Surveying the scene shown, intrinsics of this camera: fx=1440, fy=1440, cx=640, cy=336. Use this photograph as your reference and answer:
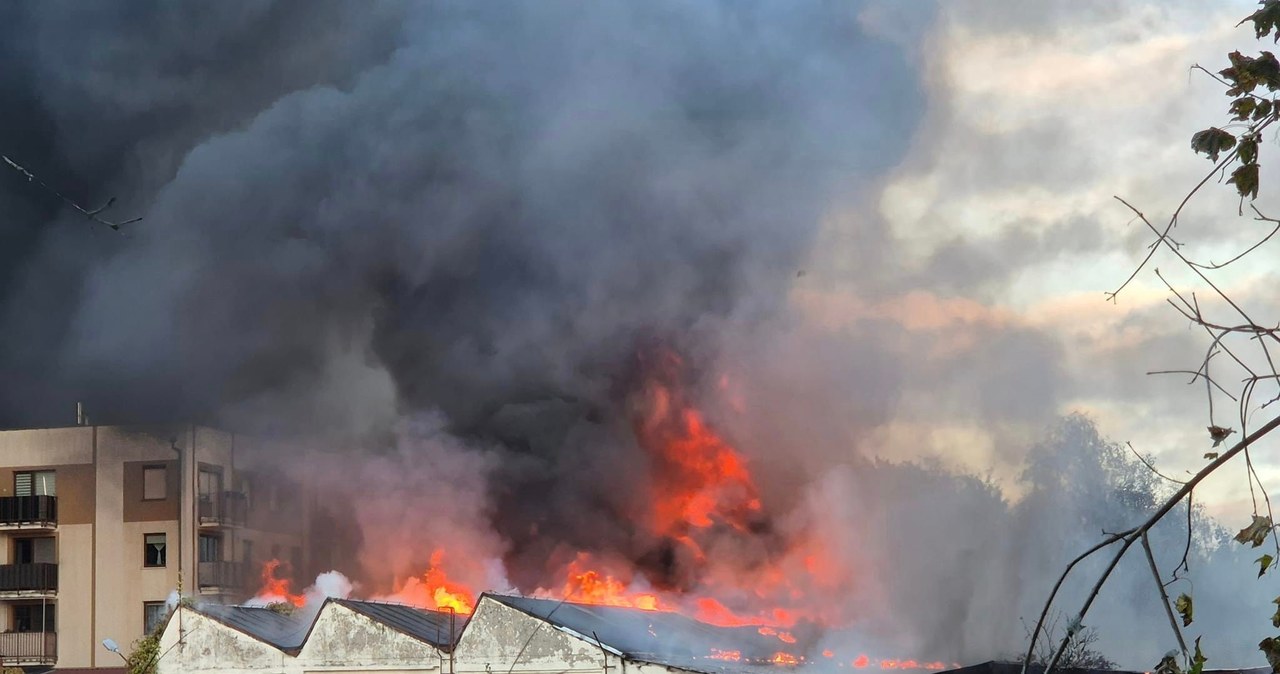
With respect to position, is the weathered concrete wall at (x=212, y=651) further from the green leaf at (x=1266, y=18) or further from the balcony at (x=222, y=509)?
the green leaf at (x=1266, y=18)

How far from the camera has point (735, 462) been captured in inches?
2496

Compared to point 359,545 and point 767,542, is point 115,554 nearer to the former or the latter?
point 359,545

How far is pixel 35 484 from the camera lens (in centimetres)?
6931

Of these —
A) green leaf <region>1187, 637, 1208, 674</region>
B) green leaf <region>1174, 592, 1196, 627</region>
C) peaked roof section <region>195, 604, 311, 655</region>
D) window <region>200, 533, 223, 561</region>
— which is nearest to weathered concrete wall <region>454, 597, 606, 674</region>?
peaked roof section <region>195, 604, 311, 655</region>

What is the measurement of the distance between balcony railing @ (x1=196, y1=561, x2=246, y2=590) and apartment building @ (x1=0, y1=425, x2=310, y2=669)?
5cm

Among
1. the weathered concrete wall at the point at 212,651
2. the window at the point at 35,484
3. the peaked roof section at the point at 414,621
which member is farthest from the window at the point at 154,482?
the peaked roof section at the point at 414,621

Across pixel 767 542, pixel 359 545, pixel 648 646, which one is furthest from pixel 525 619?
pixel 359 545

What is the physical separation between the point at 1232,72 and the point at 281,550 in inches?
2641

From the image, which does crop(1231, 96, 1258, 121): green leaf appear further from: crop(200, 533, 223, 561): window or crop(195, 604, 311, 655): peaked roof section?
crop(200, 533, 223, 561): window

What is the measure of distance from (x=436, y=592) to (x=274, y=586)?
1214 cm

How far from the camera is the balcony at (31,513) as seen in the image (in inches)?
2687

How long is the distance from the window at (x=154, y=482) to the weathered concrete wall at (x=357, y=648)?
75.0ft

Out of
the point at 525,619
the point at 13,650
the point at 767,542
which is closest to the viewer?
the point at 525,619

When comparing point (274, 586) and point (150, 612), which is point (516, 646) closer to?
point (274, 586)
